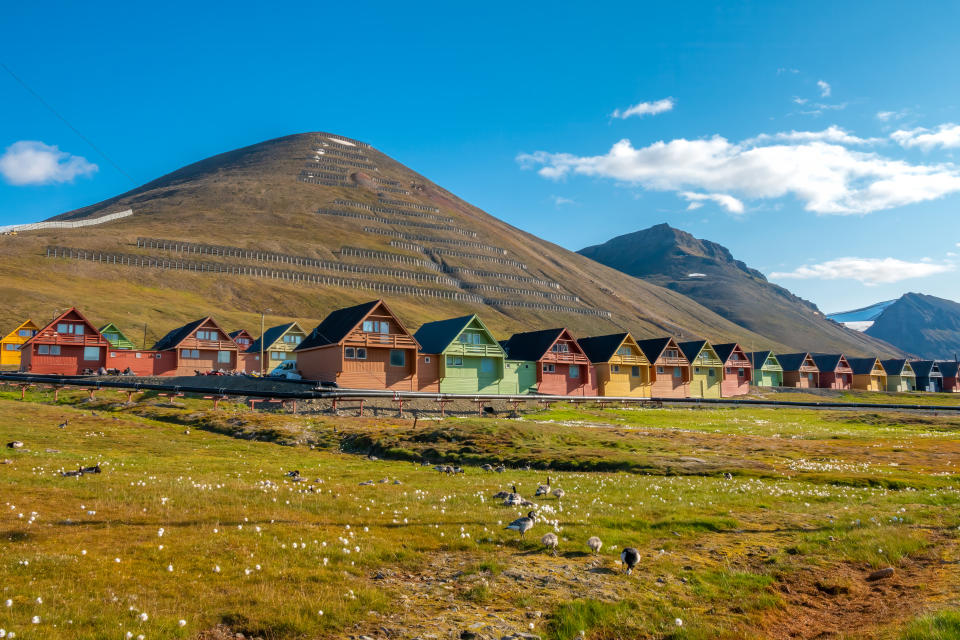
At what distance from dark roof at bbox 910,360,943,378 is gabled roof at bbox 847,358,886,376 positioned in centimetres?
1607

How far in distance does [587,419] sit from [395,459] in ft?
94.5

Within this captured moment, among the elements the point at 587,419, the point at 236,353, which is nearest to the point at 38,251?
the point at 236,353

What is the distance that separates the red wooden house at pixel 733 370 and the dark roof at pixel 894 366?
5746 cm

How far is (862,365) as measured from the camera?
138 meters

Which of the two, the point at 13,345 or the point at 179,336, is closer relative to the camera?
the point at 179,336

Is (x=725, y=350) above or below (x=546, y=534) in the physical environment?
above

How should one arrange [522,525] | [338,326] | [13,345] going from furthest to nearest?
1. [13,345]
2. [338,326]
3. [522,525]

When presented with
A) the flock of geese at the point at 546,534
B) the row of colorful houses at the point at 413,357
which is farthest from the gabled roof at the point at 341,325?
the flock of geese at the point at 546,534

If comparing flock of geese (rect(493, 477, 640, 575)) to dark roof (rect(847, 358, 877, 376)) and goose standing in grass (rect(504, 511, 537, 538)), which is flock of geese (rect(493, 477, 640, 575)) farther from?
dark roof (rect(847, 358, 877, 376))

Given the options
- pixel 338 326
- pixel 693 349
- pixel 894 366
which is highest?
pixel 338 326

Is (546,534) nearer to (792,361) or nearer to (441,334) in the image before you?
(441,334)

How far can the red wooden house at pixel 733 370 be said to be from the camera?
10312cm

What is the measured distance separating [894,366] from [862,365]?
11.3 m

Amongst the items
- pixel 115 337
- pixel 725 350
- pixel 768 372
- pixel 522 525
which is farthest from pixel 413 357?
pixel 768 372
